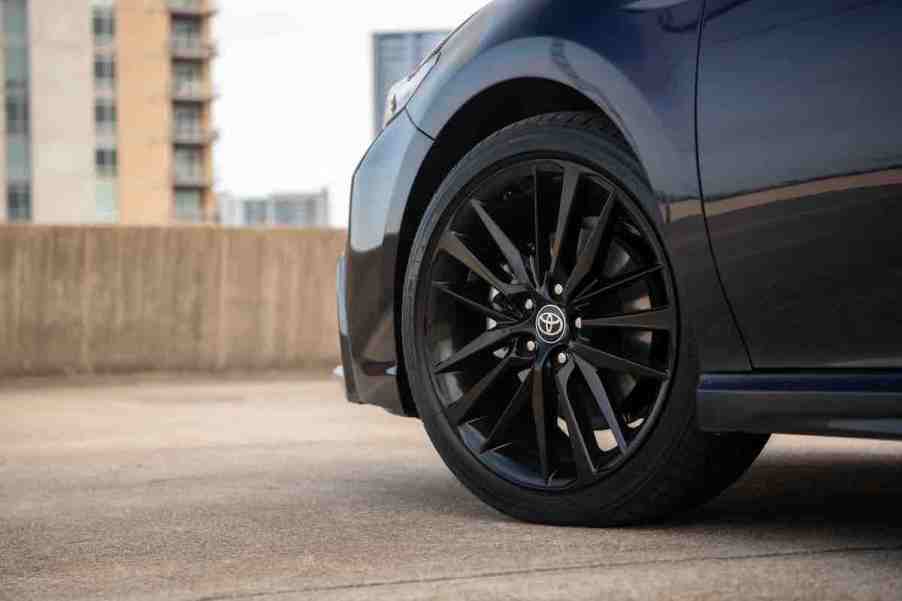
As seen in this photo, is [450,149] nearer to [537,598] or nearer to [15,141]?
[537,598]

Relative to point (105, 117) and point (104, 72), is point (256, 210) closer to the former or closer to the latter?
point (104, 72)

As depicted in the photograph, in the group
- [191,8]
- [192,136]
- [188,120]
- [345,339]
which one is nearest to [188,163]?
[192,136]

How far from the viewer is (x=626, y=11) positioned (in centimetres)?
311

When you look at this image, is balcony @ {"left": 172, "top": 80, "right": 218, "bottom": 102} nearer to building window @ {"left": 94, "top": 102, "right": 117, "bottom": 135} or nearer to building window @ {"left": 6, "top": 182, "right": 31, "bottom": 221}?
building window @ {"left": 94, "top": 102, "right": 117, "bottom": 135}

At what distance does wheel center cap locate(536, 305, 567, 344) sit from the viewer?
324 cm

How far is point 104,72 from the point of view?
74875mm

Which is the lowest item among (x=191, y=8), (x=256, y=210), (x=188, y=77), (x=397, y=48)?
(x=256, y=210)

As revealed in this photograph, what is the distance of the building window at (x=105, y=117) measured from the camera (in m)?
73.7

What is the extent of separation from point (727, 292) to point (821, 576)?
0.59 m

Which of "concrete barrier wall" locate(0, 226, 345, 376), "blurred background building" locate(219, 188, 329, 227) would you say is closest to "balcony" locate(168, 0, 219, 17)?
"blurred background building" locate(219, 188, 329, 227)

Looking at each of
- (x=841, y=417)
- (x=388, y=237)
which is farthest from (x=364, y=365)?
(x=841, y=417)

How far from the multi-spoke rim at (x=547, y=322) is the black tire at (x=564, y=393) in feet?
0.05

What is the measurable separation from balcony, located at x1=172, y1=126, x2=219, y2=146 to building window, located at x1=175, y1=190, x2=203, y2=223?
2755 mm

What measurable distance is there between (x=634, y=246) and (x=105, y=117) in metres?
73.8
